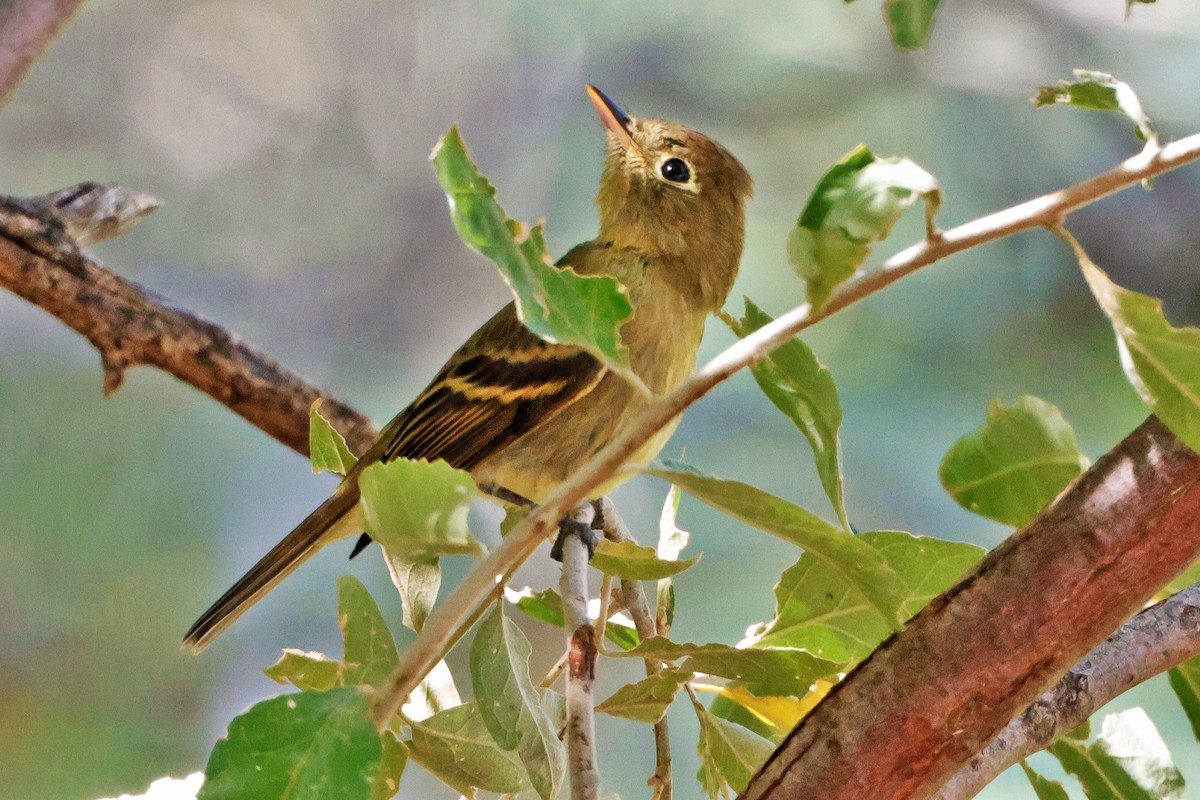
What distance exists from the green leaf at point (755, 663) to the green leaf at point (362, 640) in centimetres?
16

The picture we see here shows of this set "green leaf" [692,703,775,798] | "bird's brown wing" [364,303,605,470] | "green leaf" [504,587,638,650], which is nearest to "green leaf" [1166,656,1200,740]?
"green leaf" [692,703,775,798]

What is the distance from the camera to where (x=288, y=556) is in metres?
1.33

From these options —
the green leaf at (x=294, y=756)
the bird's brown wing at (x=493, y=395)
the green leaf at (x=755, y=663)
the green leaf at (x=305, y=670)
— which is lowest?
the green leaf at (x=294, y=756)

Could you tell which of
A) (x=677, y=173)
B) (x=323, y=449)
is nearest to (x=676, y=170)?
(x=677, y=173)

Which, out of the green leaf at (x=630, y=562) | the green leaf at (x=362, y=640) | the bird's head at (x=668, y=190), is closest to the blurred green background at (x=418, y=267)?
the bird's head at (x=668, y=190)

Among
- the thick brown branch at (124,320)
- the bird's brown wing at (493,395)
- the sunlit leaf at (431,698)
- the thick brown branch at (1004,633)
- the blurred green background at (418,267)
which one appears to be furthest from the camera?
the blurred green background at (418,267)

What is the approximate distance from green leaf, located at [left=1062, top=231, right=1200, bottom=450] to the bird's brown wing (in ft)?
2.39

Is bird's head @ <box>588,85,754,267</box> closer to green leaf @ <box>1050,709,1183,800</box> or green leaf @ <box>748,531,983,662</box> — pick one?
green leaf @ <box>748,531,983,662</box>

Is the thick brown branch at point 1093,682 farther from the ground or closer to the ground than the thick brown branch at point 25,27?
closer to the ground

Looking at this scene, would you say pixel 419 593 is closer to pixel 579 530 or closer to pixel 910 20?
pixel 579 530

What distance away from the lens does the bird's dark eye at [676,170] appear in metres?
1.37

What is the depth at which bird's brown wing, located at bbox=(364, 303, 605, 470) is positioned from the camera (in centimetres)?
121

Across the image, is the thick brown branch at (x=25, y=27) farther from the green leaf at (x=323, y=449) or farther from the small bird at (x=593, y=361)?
the green leaf at (x=323, y=449)

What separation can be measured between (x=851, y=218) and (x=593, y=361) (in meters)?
0.77
